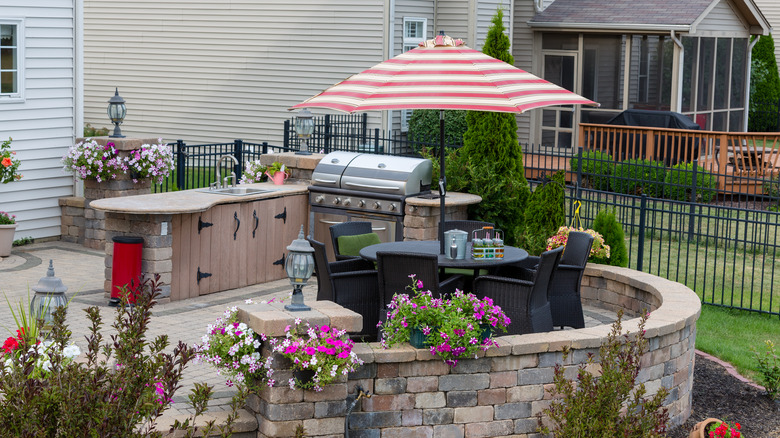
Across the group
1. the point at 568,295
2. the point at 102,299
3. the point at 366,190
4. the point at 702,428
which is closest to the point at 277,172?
the point at 366,190

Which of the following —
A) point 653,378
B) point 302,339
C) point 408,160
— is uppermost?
point 408,160

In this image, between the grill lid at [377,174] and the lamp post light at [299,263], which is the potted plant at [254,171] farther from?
the lamp post light at [299,263]

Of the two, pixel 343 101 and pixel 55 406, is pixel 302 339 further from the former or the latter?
pixel 343 101

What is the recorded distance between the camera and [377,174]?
10.5 metres

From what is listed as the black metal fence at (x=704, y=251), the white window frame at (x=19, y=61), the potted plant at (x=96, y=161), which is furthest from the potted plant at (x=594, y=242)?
the white window frame at (x=19, y=61)

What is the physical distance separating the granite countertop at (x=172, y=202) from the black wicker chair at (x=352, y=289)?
2044 millimetres

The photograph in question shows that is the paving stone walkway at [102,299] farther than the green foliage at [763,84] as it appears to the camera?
No

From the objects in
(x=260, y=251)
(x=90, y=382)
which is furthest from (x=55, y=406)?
(x=260, y=251)

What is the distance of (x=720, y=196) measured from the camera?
17.5 metres

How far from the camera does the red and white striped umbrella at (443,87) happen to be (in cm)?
708

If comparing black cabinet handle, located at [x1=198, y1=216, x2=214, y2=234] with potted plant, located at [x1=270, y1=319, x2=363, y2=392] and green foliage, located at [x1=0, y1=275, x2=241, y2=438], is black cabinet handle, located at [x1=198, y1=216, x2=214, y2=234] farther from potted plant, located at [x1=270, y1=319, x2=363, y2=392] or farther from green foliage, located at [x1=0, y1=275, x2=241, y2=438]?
green foliage, located at [x1=0, y1=275, x2=241, y2=438]

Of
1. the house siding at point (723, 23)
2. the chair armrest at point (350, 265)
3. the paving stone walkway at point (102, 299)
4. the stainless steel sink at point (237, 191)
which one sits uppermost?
the house siding at point (723, 23)

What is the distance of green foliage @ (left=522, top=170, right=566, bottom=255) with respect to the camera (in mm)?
9828

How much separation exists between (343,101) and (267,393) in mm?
2523
